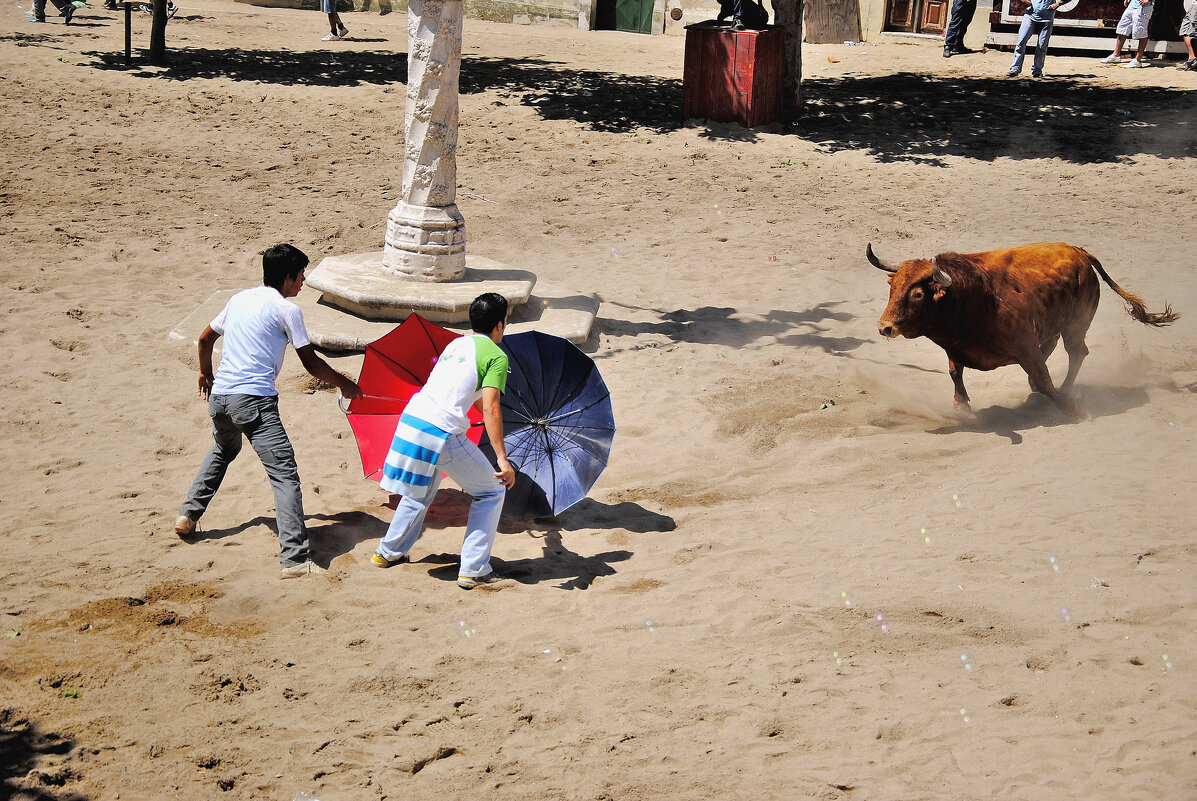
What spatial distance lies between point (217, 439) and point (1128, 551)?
5299 mm

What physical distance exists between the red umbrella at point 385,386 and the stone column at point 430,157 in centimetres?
344

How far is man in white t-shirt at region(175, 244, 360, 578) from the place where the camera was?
5.88 metres

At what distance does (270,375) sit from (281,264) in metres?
0.64

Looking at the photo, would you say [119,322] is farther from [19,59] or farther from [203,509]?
[19,59]

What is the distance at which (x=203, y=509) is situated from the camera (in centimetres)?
622

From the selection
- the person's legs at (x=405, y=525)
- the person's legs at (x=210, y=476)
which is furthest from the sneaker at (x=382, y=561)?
the person's legs at (x=210, y=476)

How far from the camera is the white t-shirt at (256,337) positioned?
5883 mm

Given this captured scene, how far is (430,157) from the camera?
9.38 metres

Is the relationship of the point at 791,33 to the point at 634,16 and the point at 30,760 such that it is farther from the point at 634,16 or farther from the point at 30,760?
the point at 30,760


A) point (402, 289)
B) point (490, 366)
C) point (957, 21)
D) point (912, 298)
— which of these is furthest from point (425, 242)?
point (957, 21)

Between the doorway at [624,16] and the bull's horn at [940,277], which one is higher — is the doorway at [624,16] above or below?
above

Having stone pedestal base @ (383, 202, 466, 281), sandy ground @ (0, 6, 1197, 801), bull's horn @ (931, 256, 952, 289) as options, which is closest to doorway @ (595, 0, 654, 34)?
sandy ground @ (0, 6, 1197, 801)

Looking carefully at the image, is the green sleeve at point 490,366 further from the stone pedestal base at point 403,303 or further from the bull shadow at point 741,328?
the bull shadow at point 741,328

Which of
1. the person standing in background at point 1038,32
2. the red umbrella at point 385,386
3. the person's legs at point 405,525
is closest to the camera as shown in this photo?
the person's legs at point 405,525
